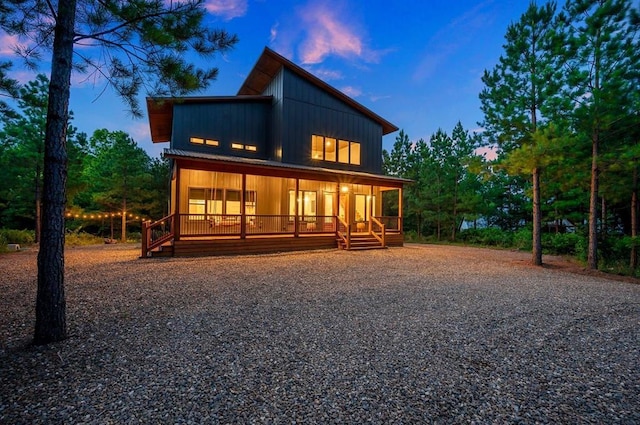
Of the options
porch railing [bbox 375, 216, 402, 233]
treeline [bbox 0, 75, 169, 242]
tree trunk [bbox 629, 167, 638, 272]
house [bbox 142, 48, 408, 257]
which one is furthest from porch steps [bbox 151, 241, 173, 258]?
tree trunk [bbox 629, 167, 638, 272]

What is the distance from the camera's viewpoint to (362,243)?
1321 centimetres

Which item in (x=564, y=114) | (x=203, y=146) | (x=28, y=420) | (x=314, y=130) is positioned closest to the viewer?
(x=28, y=420)

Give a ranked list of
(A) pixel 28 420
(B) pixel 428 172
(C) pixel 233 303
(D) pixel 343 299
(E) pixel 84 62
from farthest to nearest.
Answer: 1. (B) pixel 428 172
2. (D) pixel 343 299
3. (C) pixel 233 303
4. (E) pixel 84 62
5. (A) pixel 28 420

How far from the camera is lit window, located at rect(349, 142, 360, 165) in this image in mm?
16897

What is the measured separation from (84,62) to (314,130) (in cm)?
1215

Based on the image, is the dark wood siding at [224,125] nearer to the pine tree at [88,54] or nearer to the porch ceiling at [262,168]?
the porch ceiling at [262,168]

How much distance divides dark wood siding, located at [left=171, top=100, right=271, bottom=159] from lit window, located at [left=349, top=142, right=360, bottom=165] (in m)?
5.22

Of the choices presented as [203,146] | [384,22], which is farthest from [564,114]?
[384,22]

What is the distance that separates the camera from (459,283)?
6.79 m

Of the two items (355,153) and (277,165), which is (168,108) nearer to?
(277,165)

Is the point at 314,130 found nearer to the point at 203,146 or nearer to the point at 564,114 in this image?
the point at 203,146

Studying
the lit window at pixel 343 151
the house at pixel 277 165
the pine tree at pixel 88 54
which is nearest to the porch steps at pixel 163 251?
the house at pixel 277 165

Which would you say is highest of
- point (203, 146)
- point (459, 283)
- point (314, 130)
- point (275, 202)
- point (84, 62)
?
point (314, 130)

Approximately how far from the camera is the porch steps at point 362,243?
42.1 ft
